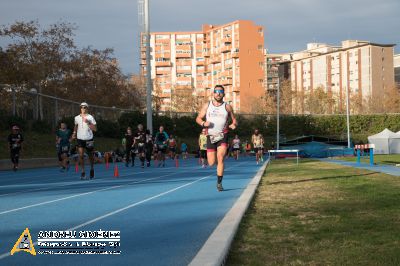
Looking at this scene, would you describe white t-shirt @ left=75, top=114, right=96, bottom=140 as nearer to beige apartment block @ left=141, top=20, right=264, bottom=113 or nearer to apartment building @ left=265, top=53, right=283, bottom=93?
beige apartment block @ left=141, top=20, right=264, bottom=113

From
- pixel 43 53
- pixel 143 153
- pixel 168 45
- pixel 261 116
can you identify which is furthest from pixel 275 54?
pixel 143 153

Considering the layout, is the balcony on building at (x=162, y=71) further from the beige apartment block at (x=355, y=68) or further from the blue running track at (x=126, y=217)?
the blue running track at (x=126, y=217)

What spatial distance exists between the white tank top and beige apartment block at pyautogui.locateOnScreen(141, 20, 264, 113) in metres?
90.0

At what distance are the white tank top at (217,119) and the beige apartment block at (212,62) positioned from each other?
295ft

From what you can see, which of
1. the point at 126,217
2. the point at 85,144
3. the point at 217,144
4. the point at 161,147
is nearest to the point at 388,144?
the point at 161,147

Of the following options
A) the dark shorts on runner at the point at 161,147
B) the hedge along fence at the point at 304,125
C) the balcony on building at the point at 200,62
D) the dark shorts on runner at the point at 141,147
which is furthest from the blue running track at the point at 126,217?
the balcony on building at the point at 200,62

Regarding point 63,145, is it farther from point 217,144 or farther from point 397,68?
point 397,68

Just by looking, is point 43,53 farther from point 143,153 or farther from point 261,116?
point 261,116

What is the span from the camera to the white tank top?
10969 mm

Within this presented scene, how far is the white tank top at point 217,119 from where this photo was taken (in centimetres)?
1097

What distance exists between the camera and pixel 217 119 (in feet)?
36.0

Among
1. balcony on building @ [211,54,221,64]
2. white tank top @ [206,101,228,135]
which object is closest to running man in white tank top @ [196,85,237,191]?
white tank top @ [206,101,228,135]

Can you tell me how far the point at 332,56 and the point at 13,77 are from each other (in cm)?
10393

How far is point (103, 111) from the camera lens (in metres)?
44.4
